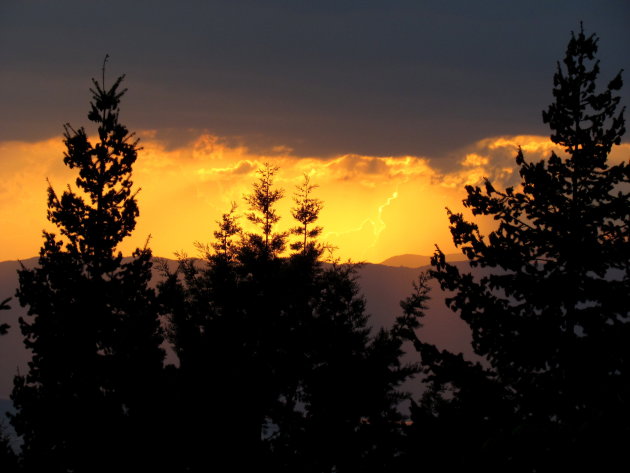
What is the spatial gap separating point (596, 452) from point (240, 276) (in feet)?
67.8

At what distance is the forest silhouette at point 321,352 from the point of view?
43.0ft

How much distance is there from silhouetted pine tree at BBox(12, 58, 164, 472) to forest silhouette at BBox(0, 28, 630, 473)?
70 mm

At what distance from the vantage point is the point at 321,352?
89.5ft

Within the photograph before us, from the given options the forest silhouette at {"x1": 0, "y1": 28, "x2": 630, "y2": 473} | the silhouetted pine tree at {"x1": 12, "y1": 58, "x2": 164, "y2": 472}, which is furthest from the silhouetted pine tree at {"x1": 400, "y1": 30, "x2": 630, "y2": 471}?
the silhouetted pine tree at {"x1": 12, "y1": 58, "x2": 164, "y2": 472}

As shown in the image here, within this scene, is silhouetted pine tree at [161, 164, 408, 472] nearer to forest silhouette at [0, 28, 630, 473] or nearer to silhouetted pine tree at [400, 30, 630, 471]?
forest silhouette at [0, 28, 630, 473]

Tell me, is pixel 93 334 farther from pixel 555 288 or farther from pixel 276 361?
→ pixel 555 288

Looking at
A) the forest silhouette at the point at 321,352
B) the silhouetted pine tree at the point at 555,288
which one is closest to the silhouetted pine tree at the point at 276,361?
the forest silhouette at the point at 321,352

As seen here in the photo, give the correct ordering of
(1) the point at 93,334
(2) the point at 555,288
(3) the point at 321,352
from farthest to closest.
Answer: (3) the point at 321,352 < (1) the point at 93,334 < (2) the point at 555,288

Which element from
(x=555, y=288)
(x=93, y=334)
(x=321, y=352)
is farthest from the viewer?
(x=321, y=352)

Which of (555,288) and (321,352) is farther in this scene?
(321,352)

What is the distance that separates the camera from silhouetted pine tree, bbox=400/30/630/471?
44.8ft

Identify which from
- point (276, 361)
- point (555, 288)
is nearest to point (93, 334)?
point (276, 361)

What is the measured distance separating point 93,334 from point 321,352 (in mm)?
9757

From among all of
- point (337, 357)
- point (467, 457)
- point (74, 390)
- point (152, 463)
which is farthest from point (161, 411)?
point (337, 357)
